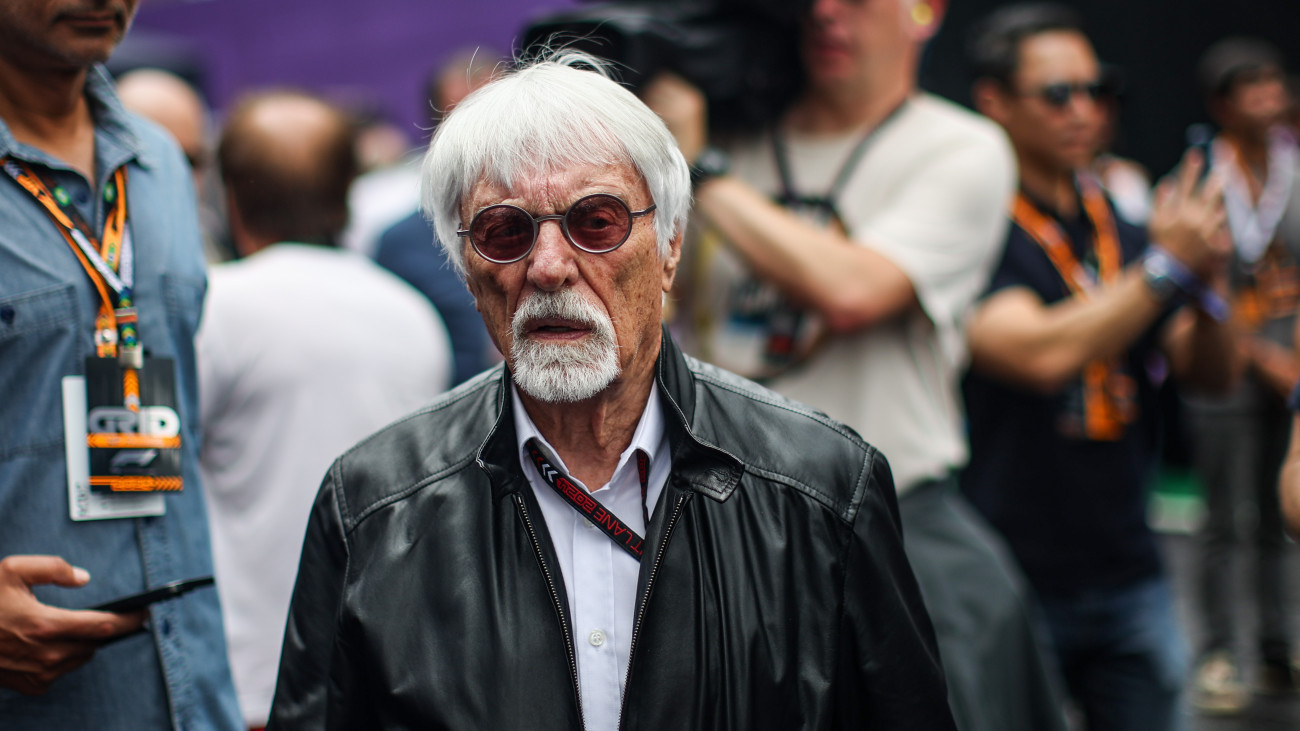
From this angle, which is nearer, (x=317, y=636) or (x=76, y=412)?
(x=317, y=636)

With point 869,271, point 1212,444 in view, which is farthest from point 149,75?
point 1212,444

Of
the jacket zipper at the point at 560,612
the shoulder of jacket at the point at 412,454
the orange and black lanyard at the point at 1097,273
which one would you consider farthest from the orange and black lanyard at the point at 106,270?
the orange and black lanyard at the point at 1097,273

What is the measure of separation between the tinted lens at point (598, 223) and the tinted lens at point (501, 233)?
7 cm

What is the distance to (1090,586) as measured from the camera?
3.41 m

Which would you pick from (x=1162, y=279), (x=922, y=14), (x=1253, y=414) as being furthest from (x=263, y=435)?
(x=1253, y=414)

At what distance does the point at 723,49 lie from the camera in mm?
3051

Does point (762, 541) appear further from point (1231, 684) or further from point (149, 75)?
point (1231, 684)

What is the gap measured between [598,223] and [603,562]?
1.67ft

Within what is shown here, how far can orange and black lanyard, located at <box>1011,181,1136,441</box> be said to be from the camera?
349 cm

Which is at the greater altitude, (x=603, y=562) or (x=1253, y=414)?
(x=603, y=562)

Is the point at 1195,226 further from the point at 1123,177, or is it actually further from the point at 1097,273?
the point at 1123,177

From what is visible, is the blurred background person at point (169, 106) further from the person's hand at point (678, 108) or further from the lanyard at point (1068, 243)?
the lanyard at point (1068, 243)

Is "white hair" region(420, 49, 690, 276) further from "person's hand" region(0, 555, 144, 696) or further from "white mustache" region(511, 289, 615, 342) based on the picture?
"person's hand" region(0, 555, 144, 696)

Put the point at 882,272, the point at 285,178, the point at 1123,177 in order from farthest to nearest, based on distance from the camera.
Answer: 1. the point at 1123,177
2. the point at 285,178
3. the point at 882,272
